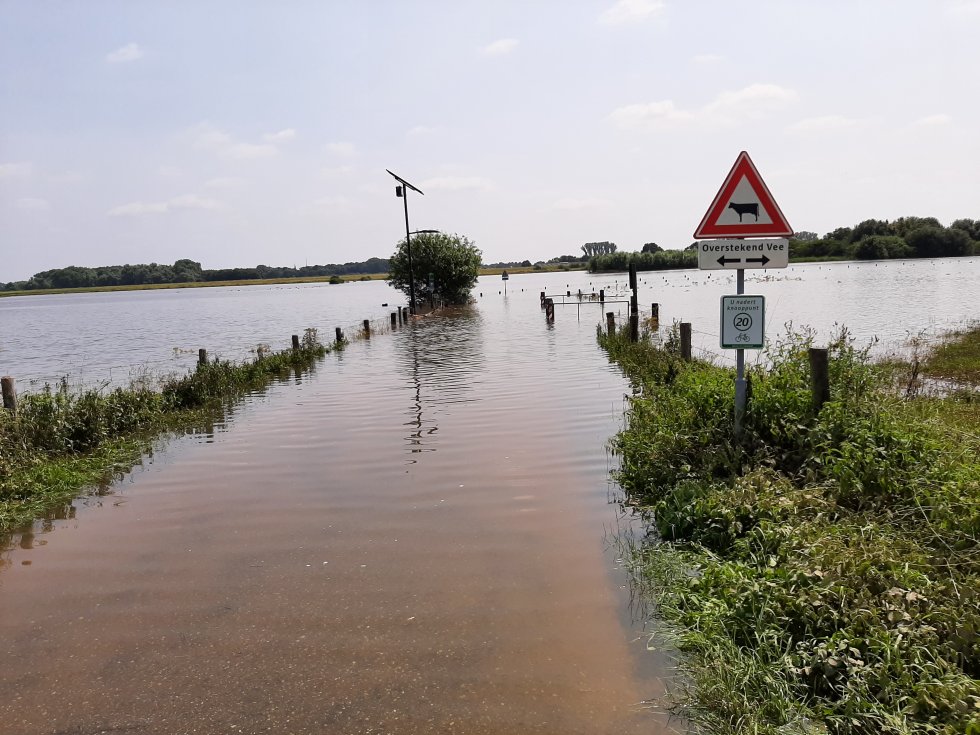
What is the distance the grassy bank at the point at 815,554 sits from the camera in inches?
131

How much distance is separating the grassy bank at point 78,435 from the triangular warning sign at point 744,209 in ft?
25.7

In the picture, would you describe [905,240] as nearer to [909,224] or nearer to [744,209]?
[909,224]

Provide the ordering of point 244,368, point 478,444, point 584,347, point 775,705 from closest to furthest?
1. point 775,705
2. point 478,444
3. point 244,368
4. point 584,347

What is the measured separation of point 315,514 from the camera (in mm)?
7125

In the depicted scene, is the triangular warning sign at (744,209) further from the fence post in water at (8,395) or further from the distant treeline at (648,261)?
the distant treeline at (648,261)

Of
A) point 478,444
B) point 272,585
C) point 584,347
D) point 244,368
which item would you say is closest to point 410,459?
point 478,444

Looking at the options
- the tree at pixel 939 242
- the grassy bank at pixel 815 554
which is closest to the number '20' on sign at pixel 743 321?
the grassy bank at pixel 815 554

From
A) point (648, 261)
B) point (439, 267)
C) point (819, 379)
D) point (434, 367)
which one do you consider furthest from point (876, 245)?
point (819, 379)

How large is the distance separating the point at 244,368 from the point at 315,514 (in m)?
11.5

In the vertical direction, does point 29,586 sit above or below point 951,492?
below

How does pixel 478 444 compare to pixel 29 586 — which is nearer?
pixel 29 586

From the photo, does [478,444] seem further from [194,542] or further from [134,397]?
[134,397]

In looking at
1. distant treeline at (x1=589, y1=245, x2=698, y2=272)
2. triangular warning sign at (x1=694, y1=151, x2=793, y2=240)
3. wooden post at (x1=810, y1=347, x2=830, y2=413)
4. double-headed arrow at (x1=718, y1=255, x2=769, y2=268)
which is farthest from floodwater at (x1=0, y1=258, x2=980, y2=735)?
distant treeline at (x1=589, y1=245, x2=698, y2=272)

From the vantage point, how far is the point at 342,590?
5.25m
